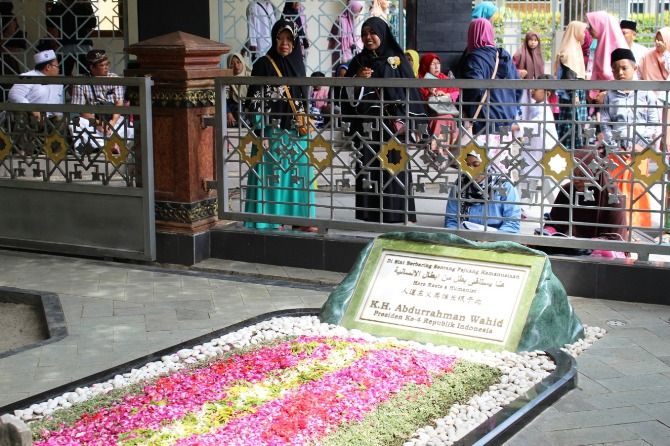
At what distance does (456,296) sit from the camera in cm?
554

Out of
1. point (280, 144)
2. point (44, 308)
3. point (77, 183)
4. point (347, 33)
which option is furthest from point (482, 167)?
point (347, 33)

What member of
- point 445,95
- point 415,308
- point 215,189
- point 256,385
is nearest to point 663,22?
→ point 445,95

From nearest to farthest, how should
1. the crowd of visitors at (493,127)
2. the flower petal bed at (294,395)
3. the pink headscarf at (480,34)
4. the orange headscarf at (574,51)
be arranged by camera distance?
1. the flower petal bed at (294,395)
2. the crowd of visitors at (493,127)
3. the pink headscarf at (480,34)
4. the orange headscarf at (574,51)

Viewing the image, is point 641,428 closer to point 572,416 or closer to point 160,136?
point 572,416

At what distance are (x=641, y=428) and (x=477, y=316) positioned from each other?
3.89ft

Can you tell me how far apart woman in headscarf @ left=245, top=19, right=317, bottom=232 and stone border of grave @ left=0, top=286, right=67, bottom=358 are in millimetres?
1640

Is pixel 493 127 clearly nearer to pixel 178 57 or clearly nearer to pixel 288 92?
pixel 288 92

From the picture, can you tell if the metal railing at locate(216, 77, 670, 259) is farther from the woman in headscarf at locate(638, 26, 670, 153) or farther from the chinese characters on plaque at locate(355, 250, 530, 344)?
the woman in headscarf at locate(638, 26, 670, 153)

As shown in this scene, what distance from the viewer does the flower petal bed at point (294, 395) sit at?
420 centimetres

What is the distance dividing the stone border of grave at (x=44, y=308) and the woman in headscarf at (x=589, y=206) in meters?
3.10

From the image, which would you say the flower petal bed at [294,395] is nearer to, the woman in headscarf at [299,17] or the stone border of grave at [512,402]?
the stone border of grave at [512,402]

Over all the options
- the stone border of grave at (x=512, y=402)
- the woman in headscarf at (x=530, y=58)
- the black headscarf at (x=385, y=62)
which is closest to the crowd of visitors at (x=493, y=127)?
the black headscarf at (x=385, y=62)

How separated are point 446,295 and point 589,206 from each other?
166cm

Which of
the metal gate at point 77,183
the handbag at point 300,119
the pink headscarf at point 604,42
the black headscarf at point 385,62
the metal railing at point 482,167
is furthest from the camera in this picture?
the pink headscarf at point 604,42
